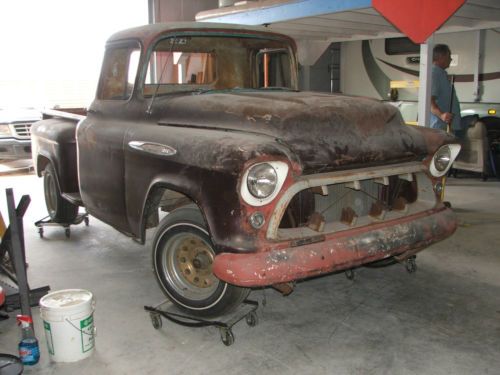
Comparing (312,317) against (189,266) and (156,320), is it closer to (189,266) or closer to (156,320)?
(189,266)

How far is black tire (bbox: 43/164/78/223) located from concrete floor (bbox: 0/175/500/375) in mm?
467

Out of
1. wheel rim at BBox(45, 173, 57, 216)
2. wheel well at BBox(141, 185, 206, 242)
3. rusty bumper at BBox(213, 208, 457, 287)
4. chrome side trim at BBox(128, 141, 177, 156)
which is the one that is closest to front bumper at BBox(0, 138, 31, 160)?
wheel rim at BBox(45, 173, 57, 216)

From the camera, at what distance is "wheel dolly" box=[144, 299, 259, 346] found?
118 inches

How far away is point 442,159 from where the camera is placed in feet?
11.5

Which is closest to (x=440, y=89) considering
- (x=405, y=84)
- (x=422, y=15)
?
(x=422, y=15)

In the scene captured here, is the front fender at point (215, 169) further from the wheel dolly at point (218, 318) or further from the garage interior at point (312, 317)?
the garage interior at point (312, 317)

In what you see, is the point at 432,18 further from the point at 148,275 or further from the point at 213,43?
the point at 148,275

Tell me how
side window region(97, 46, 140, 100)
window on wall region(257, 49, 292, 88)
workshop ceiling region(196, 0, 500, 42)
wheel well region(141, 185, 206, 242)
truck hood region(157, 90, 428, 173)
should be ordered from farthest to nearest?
workshop ceiling region(196, 0, 500, 42) → window on wall region(257, 49, 292, 88) → side window region(97, 46, 140, 100) → wheel well region(141, 185, 206, 242) → truck hood region(157, 90, 428, 173)

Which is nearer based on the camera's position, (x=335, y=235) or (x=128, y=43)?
(x=335, y=235)

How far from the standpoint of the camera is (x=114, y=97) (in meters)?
4.12

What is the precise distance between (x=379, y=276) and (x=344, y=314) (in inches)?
32.2

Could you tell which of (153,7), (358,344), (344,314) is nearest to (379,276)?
(344,314)

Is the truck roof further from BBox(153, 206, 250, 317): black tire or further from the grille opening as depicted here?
the grille opening

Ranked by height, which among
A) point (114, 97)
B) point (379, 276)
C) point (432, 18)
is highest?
point (432, 18)
